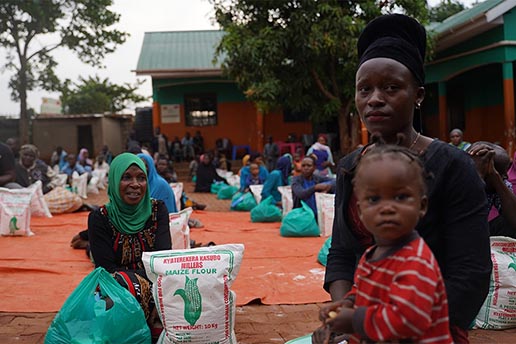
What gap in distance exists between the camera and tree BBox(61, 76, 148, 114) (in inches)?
1357

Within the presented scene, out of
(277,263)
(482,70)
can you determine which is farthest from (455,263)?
(482,70)

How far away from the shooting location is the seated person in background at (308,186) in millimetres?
7875

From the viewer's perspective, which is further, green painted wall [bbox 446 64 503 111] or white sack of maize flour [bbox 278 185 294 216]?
green painted wall [bbox 446 64 503 111]

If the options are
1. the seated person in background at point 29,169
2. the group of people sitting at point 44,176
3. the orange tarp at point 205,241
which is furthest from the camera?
the seated person in background at point 29,169

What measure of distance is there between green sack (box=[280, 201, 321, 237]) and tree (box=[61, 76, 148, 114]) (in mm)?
27675

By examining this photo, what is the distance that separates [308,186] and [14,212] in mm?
4019

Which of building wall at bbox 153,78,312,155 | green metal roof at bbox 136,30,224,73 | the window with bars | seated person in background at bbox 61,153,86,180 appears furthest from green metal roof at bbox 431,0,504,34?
seated person in background at bbox 61,153,86,180

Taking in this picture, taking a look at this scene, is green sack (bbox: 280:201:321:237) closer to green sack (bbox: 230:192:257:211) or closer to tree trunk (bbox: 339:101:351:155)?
green sack (bbox: 230:192:257:211)

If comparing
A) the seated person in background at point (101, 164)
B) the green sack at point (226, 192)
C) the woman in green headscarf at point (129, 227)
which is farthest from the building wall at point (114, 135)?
the woman in green headscarf at point (129, 227)

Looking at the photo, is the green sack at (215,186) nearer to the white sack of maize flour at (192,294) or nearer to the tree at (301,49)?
the tree at (301,49)

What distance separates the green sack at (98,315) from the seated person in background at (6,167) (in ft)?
17.7

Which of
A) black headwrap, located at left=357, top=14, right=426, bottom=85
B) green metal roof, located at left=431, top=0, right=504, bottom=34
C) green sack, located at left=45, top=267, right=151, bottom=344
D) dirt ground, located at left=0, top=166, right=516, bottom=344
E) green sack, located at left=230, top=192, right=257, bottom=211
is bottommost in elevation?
dirt ground, located at left=0, top=166, right=516, bottom=344

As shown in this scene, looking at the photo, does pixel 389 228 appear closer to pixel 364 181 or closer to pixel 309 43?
pixel 364 181

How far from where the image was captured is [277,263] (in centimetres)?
603
